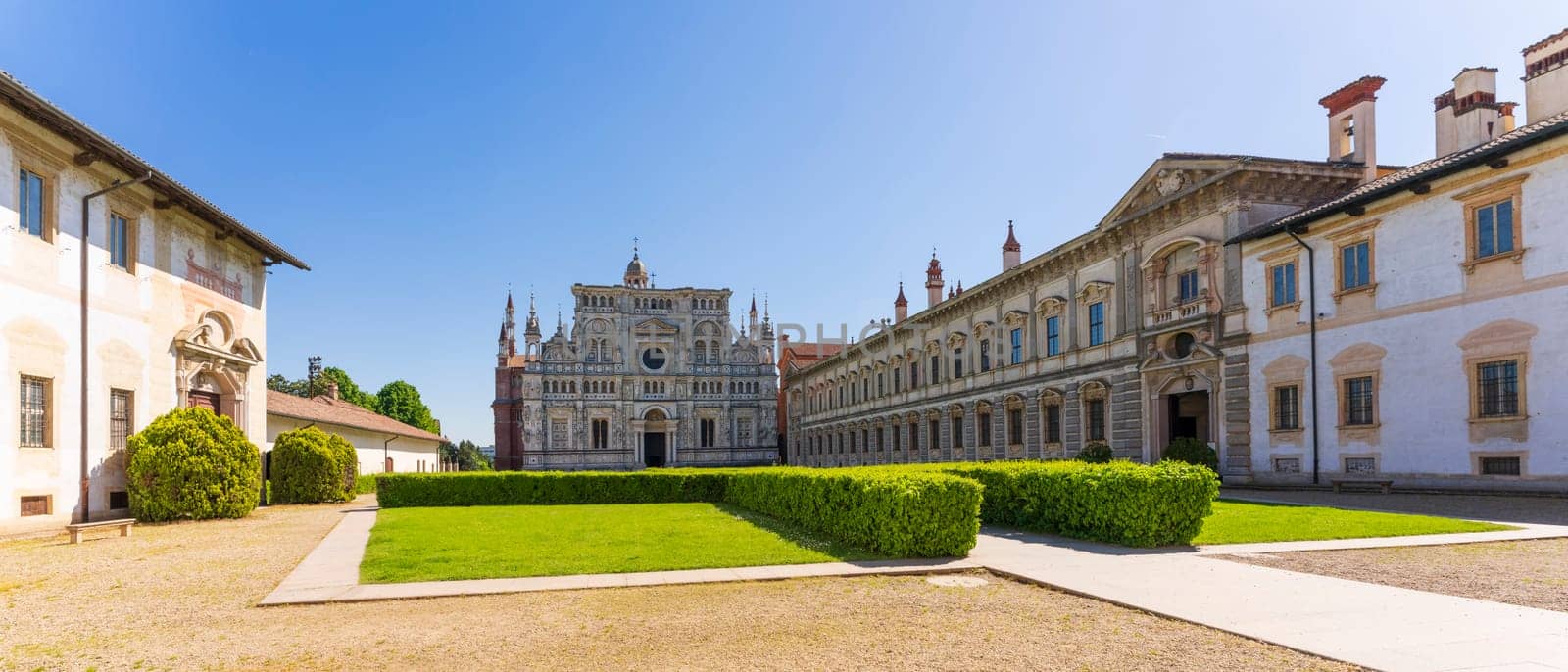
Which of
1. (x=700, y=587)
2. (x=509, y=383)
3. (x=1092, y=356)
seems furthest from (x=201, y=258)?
(x=509, y=383)

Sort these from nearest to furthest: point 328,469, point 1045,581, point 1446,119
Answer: point 1045,581 → point 1446,119 → point 328,469

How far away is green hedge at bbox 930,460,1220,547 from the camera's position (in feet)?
42.4

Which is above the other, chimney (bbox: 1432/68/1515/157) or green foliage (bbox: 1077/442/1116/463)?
chimney (bbox: 1432/68/1515/157)

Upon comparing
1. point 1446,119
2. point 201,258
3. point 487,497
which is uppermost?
point 1446,119

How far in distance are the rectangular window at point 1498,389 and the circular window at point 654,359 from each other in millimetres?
61636

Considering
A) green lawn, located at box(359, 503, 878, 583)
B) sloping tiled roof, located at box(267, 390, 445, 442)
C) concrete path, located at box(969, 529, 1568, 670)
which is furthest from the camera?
sloping tiled roof, located at box(267, 390, 445, 442)

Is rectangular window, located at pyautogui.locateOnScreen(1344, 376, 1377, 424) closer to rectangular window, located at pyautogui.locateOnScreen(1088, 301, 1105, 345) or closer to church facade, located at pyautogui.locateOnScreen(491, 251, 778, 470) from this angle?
rectangular window, located at pyautogui.locateOnScreen(1088, 301, 1105, 345)

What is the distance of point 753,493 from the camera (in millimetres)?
23125

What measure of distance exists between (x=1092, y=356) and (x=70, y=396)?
30024mm

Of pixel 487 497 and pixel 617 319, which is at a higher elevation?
pixel 617 319

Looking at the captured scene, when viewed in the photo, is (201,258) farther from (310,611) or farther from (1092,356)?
(1092,356)

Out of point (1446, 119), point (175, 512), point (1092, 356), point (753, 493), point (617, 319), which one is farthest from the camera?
point (617, 319)

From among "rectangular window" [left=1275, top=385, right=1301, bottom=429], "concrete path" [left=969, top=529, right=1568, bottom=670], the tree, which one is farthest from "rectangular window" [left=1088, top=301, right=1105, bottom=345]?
the tree

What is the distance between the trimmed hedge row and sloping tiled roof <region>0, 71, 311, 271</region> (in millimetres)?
9069
